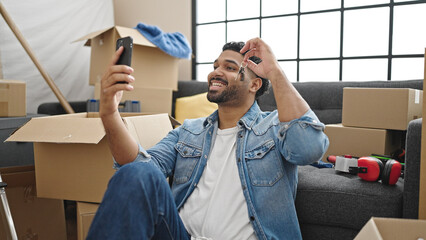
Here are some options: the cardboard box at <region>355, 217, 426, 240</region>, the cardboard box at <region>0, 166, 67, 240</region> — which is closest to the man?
the cardboard box at <region>355, 217, 426, 240</region>

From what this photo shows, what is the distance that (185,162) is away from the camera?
1384 millimetres

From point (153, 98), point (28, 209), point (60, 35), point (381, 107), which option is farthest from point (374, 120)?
point (60, 35)

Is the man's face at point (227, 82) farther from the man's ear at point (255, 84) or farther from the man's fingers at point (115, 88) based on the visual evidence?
the man's fingers at point (115, 88)

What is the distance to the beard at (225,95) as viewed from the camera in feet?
4.76

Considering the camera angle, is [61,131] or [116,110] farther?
[61,131]

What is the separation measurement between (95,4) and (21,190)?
7.52 feet

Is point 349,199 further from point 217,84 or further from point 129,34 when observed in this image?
point 129,34

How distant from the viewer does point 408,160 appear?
4.30 feet

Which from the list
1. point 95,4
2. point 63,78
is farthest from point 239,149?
point 95,4

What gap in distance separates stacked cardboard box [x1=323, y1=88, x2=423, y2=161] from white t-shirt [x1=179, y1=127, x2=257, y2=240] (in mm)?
760

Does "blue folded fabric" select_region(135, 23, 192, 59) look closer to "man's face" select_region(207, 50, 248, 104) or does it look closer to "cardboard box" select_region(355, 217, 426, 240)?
"man's face" select_region(207, 50, 248, 104)

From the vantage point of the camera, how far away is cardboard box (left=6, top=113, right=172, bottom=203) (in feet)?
4.78

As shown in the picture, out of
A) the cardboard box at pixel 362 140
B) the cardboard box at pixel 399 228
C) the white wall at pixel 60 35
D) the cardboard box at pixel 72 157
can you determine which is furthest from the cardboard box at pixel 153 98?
the cardboard box at pixel 399 228

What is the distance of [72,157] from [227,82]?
27.7 inches
